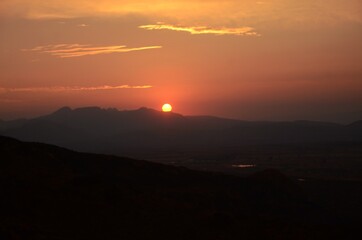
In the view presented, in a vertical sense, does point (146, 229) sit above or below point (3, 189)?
below

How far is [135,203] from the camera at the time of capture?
3647cm

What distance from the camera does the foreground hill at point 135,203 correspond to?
3142cm

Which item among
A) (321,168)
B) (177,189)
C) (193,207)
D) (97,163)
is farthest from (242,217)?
(321,168)

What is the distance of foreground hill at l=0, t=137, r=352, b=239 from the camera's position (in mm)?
31422

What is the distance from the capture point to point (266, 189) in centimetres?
5069

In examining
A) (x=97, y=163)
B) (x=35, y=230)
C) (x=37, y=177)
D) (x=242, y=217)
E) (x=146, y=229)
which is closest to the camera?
(x=35, y=230)

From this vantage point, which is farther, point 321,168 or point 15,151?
point 321,168

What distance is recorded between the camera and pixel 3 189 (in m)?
35.9

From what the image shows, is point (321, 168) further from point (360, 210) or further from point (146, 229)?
point (146, 229)

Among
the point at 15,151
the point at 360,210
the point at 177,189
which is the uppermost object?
the point at 15,151

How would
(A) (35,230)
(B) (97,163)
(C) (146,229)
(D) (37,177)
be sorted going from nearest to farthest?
1. (A) (35,230)
2. (C) (146,229)
3. (D) (37,177)
4. (B) (97,163)

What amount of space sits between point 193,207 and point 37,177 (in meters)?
12.6

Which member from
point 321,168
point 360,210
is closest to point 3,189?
point 360,210

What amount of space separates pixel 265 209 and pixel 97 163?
1675 cm
